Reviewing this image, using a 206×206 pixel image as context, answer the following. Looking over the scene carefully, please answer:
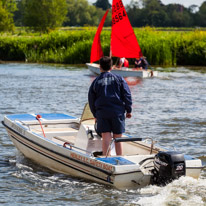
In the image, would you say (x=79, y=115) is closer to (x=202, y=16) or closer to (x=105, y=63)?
(x=105, y=63)

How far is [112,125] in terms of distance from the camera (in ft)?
26.2

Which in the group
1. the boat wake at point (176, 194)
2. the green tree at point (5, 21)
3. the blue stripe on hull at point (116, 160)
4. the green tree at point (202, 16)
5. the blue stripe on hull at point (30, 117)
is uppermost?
the green tree at point (202, 16)

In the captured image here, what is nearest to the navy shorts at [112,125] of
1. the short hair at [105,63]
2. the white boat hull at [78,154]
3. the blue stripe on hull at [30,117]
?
the white boat hull at [78,154]

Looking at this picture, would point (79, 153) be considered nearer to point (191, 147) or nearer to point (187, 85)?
point (191, 147)

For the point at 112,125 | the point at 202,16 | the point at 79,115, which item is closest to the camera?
the point at 112,125

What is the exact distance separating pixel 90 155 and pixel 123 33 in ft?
64.1

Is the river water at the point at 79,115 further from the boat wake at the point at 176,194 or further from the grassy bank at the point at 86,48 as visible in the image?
the grassy bank at the point at 86,48

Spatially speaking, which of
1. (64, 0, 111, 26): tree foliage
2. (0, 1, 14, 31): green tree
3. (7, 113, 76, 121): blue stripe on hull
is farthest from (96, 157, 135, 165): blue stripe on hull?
(64, 0, 111, 26): tree foliage

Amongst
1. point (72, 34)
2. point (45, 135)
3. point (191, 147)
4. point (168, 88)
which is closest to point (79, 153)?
point (45, 135)

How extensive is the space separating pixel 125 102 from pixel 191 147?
3.48 meters

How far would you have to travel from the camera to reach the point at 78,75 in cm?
2778

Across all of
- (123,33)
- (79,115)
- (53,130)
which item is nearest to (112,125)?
(53,130)

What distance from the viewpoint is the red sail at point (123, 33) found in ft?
88.1

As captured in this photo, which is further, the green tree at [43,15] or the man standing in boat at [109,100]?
the green tree at [43,15]
